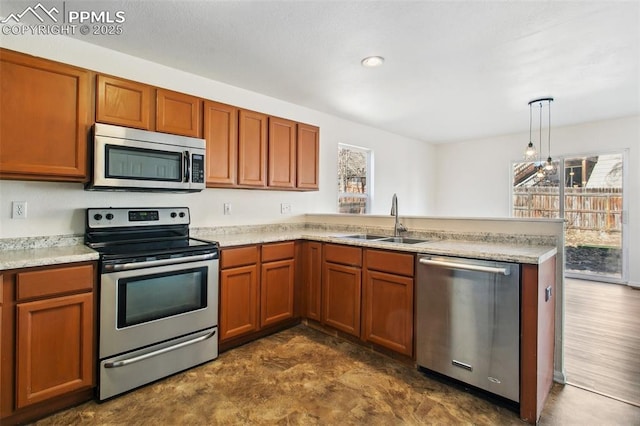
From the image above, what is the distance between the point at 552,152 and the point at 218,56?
5.32 m

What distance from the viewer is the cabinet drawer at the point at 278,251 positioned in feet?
9.48

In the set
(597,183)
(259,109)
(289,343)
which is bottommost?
(289,343)

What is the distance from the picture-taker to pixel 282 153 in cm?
339

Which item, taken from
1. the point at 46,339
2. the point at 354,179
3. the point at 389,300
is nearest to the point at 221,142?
the point at 46,339

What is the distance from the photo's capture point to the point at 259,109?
360 cm

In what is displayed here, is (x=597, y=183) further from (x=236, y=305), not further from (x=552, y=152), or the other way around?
(x=236, y=305)

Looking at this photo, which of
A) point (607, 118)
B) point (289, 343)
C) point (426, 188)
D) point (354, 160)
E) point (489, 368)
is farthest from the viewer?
point (426, 188)

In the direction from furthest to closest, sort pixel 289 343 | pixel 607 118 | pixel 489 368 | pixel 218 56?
pixel 607 118
pixel 289 343
pixel 218 56
pixel 489 368

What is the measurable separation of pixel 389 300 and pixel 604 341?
2007 mm

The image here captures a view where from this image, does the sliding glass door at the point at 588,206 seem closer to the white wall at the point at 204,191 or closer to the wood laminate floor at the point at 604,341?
the wood laminate floor at the point at 604,341

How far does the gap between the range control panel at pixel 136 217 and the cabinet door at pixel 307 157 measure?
1252mm

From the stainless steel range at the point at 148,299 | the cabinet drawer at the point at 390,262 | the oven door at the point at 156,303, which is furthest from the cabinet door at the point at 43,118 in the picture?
the cabinet drawer at the point at 390,262

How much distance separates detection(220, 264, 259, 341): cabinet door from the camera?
2.61 m

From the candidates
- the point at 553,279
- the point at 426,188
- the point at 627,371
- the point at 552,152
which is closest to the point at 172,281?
the point at 553,279
